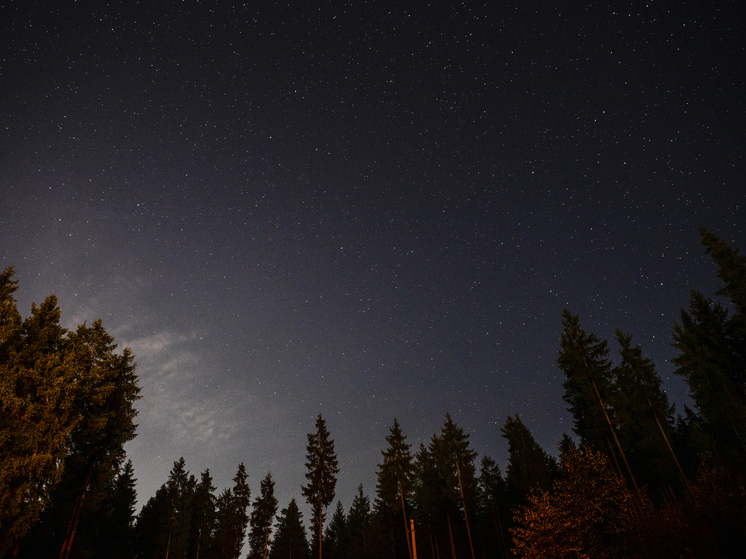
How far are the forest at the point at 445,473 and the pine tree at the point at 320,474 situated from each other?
0.50 feet

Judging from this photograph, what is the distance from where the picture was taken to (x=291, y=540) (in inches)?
1984

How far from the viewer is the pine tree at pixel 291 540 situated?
49078 mm

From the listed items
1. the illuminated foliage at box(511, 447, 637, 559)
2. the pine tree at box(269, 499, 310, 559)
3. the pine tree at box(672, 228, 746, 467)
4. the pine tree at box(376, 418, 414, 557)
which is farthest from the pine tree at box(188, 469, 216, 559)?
the pine tree at box(672, 228, 746, 467)

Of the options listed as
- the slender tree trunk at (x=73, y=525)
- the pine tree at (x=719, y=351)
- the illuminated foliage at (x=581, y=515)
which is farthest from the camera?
the pine tree at (x=719, y=351)

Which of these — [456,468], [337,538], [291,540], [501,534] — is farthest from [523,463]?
[337,538]

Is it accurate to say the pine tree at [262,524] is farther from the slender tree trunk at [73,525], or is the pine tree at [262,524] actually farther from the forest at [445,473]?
the slender tree trunk at [73,525]

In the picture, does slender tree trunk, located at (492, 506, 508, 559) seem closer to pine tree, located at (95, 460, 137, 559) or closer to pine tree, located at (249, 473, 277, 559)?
pine tree, located at (249, 473, 277, 559)

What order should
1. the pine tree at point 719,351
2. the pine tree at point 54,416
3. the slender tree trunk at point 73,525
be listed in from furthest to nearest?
1. the pine tree at point 719,351
2. the slender tree trunk at point 73,525
3. the pine tree at point 54,416

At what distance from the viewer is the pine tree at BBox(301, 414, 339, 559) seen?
39594 millimetres

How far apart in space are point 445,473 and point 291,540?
982 inches

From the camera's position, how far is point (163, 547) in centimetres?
4322

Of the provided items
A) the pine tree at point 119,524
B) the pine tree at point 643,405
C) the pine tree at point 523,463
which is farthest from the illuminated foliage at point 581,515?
the pine tree at point 119,524

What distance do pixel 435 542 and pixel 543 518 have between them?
26.3 m

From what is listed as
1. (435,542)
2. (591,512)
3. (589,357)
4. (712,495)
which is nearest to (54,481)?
(591,512)
